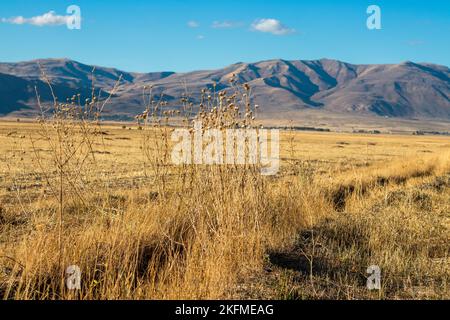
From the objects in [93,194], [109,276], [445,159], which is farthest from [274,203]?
[445,159]

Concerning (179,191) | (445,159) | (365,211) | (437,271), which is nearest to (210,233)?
(179,191)

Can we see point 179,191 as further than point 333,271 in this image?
Yes

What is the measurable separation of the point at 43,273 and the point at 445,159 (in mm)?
18286

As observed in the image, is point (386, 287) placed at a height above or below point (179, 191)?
below

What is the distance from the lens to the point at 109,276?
4176 mm

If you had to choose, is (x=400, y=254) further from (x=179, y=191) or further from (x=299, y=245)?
(x=179, y=191)

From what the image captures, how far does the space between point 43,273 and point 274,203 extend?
398 centimetres

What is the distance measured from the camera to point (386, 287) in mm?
4660

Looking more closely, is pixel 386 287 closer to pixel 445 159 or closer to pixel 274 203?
pixel 274 203

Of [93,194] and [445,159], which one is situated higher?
[93,194]

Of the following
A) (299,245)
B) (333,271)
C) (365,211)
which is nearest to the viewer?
(333,271)

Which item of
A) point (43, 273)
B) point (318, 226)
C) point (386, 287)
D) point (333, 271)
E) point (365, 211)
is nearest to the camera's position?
point (43, 273)

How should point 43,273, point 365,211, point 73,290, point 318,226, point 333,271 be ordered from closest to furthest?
1. point 73,290
2. point 43,273
3. point 333,271
4. point 318,226
5. point 365,211

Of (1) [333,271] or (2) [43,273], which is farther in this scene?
(1) [333,271]
